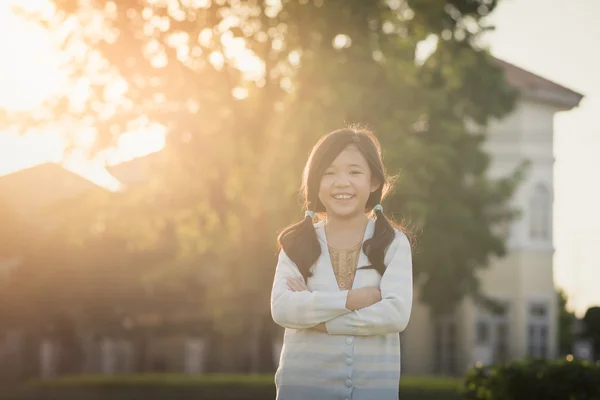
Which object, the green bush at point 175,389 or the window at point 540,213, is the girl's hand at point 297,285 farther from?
the window at point 540,213

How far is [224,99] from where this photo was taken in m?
21.6

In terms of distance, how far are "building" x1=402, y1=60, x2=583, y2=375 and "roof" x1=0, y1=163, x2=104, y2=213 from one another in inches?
550

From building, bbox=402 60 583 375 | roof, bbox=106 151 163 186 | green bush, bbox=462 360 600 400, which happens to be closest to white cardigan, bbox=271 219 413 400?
green bush, bbox=462 360 600 400

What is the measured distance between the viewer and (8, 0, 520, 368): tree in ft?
66.2

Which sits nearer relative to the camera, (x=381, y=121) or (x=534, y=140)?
(x=381, y=121)

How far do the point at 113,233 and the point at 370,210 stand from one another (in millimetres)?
20327

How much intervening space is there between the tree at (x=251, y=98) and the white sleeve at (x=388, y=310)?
1430 cm

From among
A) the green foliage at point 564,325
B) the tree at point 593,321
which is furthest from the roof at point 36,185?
the green foliage at point 564,325

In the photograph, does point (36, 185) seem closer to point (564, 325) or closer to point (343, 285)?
point (564, 325)

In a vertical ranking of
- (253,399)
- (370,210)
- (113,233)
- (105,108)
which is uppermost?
(105,108)

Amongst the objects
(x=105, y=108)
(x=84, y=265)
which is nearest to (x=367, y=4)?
(x=105, y=108)

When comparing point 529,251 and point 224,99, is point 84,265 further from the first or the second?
point 529,251

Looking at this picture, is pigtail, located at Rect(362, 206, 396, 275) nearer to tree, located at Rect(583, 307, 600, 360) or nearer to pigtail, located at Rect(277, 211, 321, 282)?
pigtail, located at Rect(277, 211, 321, 282)

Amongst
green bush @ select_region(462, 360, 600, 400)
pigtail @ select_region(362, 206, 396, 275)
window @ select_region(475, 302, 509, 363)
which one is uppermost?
window @ select_region(475, 302, 509, 363)
